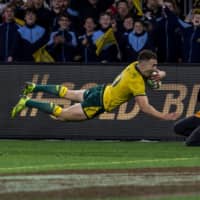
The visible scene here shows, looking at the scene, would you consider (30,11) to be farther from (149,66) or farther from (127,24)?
(149,66)

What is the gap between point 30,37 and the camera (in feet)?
67.0

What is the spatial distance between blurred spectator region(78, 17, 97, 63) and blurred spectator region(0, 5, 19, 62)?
1.37m

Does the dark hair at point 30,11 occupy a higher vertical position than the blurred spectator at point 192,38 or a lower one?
higher

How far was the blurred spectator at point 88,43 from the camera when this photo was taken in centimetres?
2003

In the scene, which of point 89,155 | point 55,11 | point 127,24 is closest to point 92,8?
point 55,11

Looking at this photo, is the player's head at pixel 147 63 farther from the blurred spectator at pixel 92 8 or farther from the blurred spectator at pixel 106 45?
the blurred spectator at pixel 92 8

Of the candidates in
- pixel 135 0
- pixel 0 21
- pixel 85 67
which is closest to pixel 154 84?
pixel 85 67

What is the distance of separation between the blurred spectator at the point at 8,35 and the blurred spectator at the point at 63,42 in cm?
76

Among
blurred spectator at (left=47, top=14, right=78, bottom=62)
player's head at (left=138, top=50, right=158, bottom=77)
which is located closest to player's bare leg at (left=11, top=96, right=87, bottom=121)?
player's head at (left=138, top=50, right=158, bottom=77)

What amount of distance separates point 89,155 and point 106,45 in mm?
4734

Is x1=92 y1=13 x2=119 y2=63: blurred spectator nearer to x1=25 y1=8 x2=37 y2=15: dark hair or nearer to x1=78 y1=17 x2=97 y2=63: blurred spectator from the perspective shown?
x1=78 y1=17 x2=97 y2=63: blurred spectator

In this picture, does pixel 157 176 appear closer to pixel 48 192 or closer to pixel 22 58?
pixel 48 192

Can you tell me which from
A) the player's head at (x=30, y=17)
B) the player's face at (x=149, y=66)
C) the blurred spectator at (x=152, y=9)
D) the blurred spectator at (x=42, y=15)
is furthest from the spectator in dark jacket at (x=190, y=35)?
the player's face at (x=149, y=66)

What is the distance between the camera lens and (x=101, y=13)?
2030 cm
